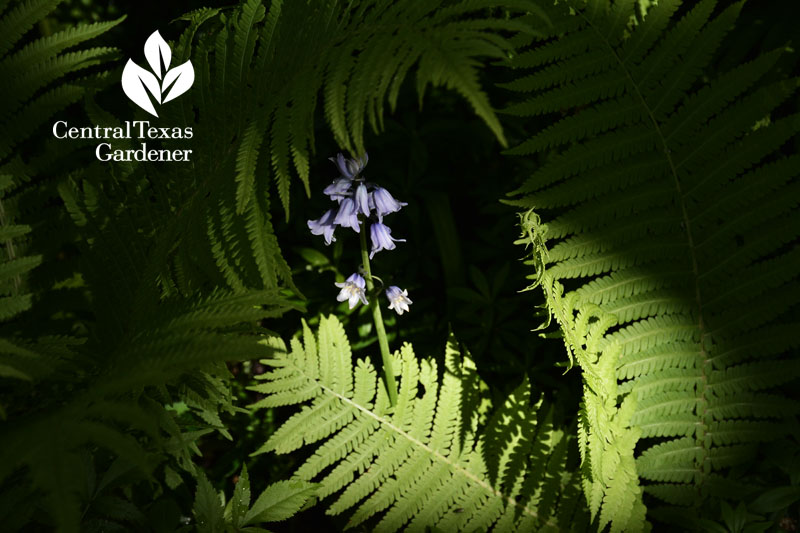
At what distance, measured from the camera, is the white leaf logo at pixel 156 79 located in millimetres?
1262

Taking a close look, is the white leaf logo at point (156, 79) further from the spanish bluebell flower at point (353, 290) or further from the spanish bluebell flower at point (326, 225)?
the spanish bluebell flower at point (353, 290)

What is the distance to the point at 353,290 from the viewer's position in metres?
1.49

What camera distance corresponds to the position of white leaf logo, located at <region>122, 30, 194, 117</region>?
4.14 feet

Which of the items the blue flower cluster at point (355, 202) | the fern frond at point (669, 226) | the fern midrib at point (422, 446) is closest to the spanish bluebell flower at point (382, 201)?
the blue flower cluster at point (355, 202)

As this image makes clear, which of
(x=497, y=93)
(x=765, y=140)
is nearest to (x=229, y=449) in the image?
A: (x=497, y=93)

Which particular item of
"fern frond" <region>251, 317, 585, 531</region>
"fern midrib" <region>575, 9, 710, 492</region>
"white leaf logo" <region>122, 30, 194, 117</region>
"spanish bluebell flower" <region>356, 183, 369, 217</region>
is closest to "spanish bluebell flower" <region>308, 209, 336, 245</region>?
"spanish bluebell flower" <region>356, 183, 369, 217</region>

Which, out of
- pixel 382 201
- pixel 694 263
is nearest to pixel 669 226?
pixel 694 263

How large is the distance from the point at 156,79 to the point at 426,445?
1.04 meters

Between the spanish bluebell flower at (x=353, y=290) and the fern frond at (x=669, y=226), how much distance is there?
42 cm

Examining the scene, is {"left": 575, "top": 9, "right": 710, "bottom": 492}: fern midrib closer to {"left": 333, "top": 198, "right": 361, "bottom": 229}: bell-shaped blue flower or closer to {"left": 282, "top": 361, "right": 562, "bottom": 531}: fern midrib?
{"left": 282, "top": 361, "right": 562, "bottom": 531}: fern midrib

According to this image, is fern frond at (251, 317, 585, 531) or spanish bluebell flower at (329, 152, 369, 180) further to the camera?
fern frond at (251, 317, 585, 531)

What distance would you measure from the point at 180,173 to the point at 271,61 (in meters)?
0.29

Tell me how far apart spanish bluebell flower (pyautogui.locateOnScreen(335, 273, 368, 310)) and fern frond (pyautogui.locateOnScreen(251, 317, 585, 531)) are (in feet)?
0.29

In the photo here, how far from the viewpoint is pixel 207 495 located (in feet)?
4.09
